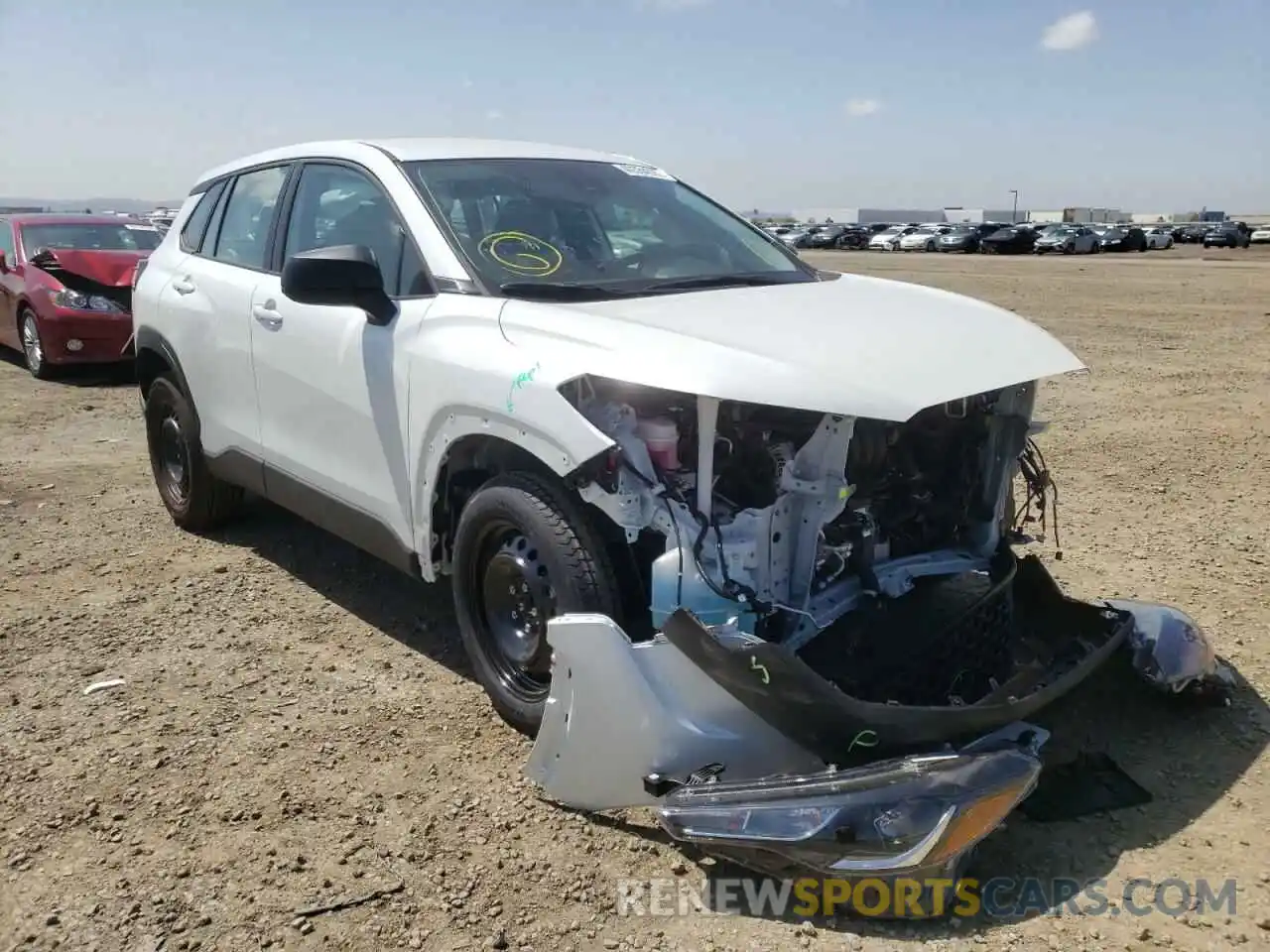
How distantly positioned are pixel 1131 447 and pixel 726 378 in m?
5.62

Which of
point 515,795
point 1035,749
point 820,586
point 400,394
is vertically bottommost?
point 515,795

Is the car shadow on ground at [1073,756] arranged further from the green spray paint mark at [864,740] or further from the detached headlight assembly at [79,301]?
the detached headlight assembly at [79,301]

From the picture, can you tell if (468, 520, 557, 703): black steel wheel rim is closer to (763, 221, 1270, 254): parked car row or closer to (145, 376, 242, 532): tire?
(145, 376, 242, 532): tire

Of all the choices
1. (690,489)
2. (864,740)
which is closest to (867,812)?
(864,740)

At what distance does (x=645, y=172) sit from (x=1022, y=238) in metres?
47.3

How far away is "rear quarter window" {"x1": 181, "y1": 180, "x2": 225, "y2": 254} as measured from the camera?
529 cm

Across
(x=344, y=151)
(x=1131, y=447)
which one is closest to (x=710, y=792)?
(x=344, y=151)

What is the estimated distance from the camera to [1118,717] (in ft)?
12.3

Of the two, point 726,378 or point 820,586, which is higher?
point 726,378

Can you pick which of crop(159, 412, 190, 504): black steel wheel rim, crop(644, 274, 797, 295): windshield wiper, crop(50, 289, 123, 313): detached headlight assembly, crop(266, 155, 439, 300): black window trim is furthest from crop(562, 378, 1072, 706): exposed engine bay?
crop(50, 289, 123, 313): detached headlight assembly

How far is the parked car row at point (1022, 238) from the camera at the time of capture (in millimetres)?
47156

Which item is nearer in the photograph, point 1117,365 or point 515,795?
point 515,795

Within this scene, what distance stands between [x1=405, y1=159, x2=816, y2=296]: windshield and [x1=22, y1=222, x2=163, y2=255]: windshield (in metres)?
8.48

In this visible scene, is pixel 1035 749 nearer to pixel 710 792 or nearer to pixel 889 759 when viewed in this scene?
pixel 889 759
